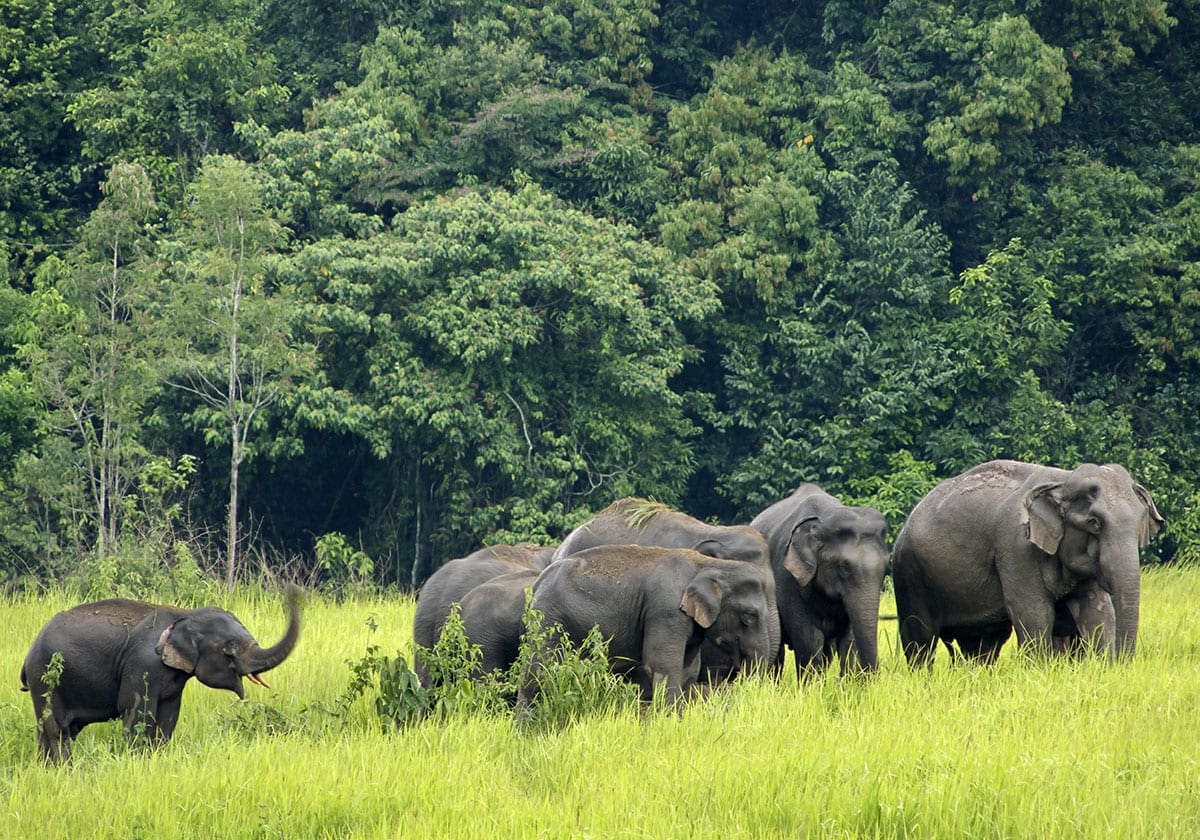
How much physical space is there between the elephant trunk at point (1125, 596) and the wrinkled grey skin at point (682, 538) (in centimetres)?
164

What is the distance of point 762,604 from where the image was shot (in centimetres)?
816

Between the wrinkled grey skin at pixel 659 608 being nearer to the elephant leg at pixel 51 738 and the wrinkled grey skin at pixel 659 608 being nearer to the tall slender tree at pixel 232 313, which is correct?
the elephant leg at pixel 51 738

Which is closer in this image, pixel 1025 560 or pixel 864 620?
pixel 1025 560

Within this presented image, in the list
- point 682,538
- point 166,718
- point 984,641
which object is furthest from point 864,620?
point 166,718

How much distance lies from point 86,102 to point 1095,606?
15.9 m

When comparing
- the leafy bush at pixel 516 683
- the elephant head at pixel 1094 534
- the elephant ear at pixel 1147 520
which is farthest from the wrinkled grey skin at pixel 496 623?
the elephant ear at pixel 1147 520

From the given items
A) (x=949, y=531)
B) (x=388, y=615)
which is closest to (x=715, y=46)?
(x=388, y=615)

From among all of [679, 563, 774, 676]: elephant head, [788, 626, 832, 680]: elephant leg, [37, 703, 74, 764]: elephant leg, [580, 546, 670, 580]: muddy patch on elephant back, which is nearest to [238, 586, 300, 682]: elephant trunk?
[37, 703, 74, 764]: elephant leg

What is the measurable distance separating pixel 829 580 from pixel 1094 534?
1380 mm

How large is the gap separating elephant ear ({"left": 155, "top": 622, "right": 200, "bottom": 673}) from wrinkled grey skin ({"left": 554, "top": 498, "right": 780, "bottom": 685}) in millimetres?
2305

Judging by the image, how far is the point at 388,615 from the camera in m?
12.8

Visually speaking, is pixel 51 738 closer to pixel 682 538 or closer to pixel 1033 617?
pixel 682 538

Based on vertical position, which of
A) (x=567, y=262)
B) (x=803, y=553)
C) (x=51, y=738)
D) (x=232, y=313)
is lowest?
(x=51, y=738)

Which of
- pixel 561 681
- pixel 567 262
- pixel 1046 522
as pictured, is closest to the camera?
pixel 561 681
